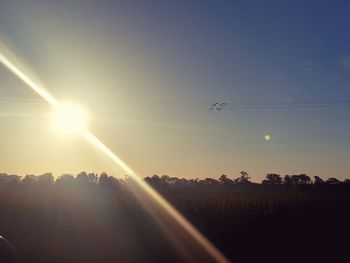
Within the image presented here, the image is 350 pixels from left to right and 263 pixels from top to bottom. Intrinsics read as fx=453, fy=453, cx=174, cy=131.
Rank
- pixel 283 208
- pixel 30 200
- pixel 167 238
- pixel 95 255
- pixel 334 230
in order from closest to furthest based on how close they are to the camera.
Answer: pixel 95 255 < pixel 167 238 < pixel 334 230 < pixel 283 208 < pixel 30 200

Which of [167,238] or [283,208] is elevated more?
[283,208]

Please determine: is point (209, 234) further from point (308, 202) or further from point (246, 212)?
point (308, 202)

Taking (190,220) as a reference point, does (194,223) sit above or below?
below

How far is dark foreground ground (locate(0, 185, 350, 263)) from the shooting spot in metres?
21.2

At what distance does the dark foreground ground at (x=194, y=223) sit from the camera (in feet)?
69.7

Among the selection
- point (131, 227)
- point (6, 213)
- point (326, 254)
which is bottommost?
point (326, 254)

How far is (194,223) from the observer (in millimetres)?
25250

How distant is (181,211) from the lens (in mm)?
27000

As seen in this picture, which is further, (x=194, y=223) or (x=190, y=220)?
(x=190, y=220)

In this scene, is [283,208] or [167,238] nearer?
[167,238]

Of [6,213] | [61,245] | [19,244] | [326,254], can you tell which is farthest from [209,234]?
[6,213]

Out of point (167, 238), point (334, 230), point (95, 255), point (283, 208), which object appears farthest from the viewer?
point (283, 208)

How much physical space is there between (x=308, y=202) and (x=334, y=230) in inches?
184

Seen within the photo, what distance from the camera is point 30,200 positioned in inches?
1331
